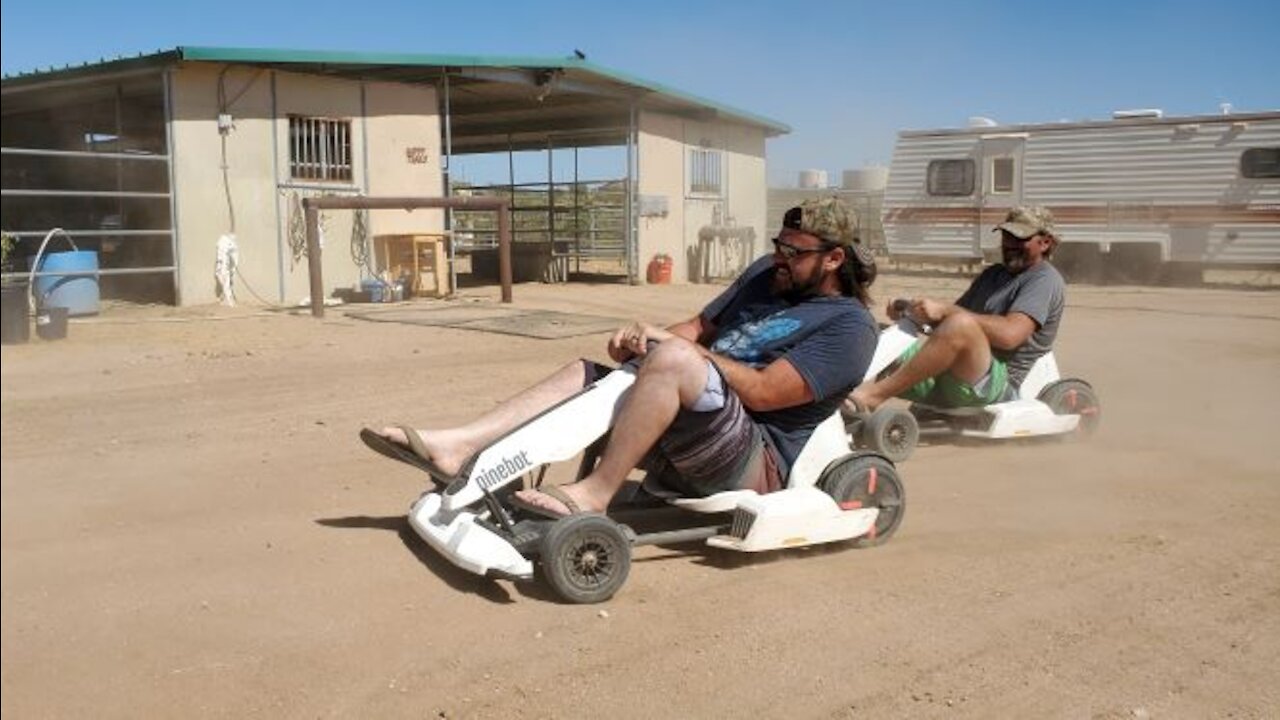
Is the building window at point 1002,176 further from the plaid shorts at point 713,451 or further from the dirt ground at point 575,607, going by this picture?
the plaid shorts at point 713,451

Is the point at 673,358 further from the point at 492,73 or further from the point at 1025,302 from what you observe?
the point at 492,73

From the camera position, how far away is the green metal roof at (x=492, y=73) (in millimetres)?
11984

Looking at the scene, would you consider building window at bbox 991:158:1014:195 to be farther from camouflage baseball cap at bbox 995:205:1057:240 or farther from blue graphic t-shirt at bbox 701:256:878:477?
blue graphic t-shirt at bbox 701:256:878:477

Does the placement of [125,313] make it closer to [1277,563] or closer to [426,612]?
[426,612]

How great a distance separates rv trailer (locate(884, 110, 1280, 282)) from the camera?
17.2 metres

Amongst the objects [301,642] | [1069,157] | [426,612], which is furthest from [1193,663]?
[1069,157]

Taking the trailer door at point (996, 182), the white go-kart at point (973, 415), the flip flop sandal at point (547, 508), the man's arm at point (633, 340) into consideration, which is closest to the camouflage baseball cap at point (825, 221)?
the man's arm at point (633, 340)

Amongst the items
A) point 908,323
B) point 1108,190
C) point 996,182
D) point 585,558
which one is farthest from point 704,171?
point 585,558

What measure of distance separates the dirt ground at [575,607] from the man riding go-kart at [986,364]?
1.00ft

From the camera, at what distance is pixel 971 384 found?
19.7ft

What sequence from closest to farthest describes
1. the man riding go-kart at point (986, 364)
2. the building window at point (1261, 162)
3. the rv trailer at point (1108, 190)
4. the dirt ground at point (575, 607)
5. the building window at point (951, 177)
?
1. the dirt ground at point (575, 607)
2. the man riding go-kart at point (986, 364)
3. the building window at point (1261, 162)
4. the rv trailer at point (1108, 190)
5. the building window at point (951, 177)

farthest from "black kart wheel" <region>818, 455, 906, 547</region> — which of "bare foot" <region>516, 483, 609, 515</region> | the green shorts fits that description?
the green shorts

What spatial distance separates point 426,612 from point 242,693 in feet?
2.37

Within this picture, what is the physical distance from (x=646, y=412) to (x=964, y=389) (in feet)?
9.71
